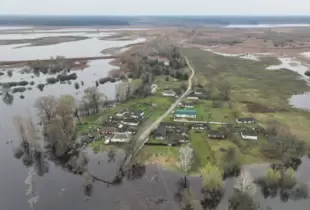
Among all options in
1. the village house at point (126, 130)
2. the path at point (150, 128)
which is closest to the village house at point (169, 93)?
the path at point (150, 128)

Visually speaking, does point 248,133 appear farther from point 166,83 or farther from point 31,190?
point 166,83

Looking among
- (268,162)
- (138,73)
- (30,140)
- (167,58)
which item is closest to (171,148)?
(268,162)

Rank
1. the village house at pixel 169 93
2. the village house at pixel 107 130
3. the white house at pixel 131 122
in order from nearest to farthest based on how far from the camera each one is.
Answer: the village house at pixel 107 130, the white house at pixel 131 122, the village house at pixel 169 93

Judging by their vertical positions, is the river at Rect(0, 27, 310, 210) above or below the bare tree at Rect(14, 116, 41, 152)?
below

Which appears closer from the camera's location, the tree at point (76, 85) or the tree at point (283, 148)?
the tree at point (283, 148)

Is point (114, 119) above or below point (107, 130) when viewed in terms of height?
above

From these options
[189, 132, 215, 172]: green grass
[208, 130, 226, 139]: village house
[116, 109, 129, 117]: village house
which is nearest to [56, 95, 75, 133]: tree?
[116, 109, 129, 117]: village house

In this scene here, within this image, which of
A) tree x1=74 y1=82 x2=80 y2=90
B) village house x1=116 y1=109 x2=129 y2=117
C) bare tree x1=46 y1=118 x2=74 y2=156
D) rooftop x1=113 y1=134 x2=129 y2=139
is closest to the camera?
bare tree x1=46 y1=118 x2=74 y2=156

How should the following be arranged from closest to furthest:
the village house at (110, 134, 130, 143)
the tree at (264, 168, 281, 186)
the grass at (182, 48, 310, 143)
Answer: the tree at (264, 168, 281, 186), the village house at (110, 134, 130, 143), the grass at (182, 48, 310, 143)

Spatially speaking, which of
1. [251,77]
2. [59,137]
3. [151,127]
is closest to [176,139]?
[151,127]

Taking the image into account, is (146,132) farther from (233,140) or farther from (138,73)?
(138,73)

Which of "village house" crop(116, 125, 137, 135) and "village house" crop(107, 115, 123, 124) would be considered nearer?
"village house" crop(116, 125, 137, 135)

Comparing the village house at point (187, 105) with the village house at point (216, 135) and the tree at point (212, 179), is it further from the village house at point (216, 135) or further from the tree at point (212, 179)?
the tree at point (212, 179)

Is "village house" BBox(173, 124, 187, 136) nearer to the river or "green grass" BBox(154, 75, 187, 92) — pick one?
the river
